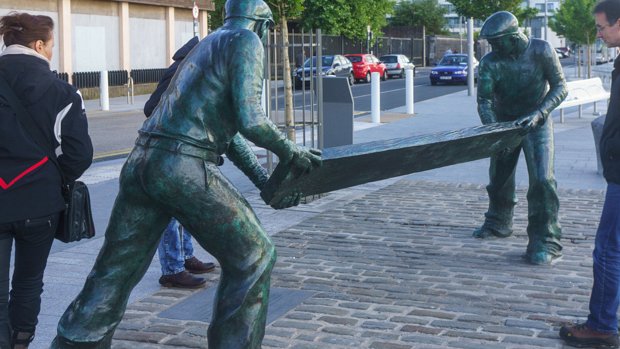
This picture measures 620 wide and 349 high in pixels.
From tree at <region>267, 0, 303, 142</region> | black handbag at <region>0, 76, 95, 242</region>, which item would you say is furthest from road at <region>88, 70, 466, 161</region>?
black handbag at <region>0, 76, 95, 242</region>

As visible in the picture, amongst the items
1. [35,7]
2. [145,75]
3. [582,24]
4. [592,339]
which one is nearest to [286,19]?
[592,339]

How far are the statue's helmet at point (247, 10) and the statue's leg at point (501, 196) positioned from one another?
4057mm

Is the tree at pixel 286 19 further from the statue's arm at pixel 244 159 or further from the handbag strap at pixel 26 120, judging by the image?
the handbag strap at pixel 26 120

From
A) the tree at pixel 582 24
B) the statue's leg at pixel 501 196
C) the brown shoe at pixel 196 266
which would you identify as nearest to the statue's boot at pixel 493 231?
the statue's leg at pixel 501 196

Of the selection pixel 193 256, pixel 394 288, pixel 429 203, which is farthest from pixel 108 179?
pixel 394 288

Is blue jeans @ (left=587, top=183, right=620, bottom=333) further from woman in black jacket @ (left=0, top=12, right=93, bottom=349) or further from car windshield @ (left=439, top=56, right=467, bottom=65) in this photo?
car windshield @ (left=439, top=56, right=467, bottom=65)

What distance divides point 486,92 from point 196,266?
2729 mm

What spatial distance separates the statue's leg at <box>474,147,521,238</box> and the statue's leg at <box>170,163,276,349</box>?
4118mm

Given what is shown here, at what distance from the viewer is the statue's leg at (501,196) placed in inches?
311

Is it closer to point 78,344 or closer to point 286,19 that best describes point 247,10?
point 78,344

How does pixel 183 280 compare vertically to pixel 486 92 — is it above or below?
below

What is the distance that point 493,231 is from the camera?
8211 mm

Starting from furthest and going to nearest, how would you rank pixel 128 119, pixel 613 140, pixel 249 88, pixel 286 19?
pixel 128 119
pixel 286 19
pixel 613 140
pixel 249 88

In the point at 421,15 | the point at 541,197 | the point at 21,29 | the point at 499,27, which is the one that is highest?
the point at 421,15
